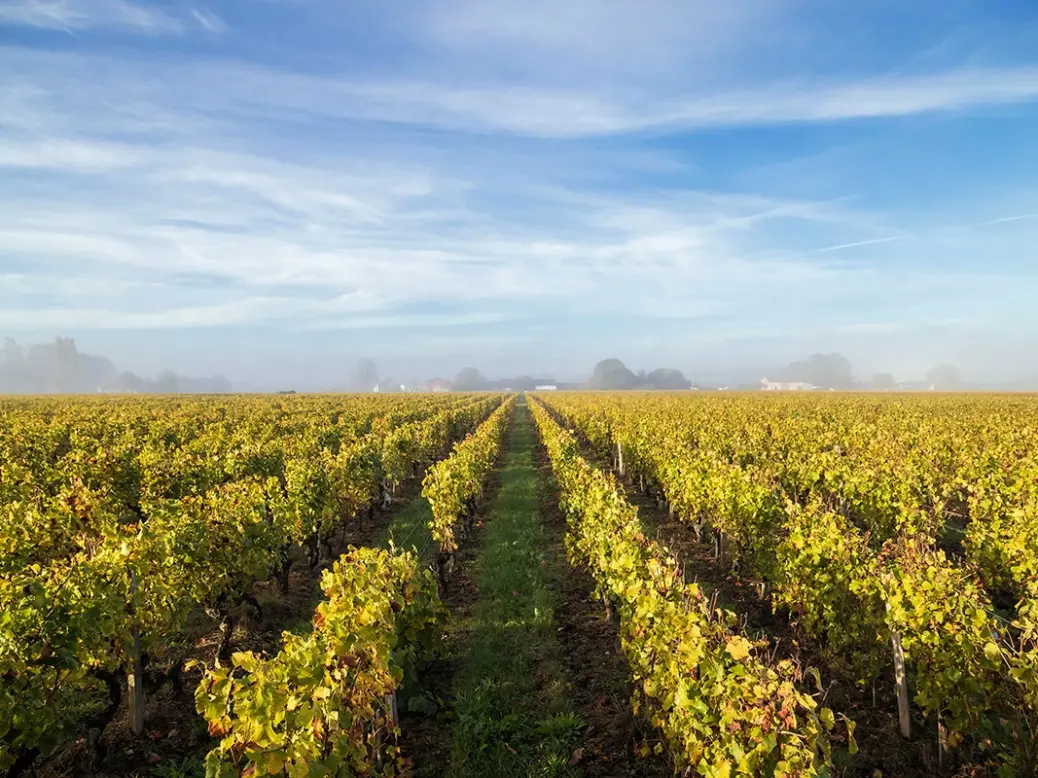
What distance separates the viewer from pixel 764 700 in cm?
442

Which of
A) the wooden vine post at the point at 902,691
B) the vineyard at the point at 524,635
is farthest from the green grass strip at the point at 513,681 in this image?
the wooden vine post at the point at 902,691

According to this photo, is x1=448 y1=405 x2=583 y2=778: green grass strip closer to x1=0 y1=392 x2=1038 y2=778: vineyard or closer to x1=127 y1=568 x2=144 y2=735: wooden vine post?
x1=0 y1=392 x2=1038 y2=778: vineyard

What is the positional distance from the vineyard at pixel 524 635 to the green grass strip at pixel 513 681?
0.04 m

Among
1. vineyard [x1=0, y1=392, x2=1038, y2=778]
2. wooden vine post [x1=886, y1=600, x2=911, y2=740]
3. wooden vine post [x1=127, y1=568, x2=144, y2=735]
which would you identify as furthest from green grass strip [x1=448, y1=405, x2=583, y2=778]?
wooden vine post [x1=127, y1=568, x2=144, y2=735]

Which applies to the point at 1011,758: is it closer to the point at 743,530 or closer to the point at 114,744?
the point at 743,530

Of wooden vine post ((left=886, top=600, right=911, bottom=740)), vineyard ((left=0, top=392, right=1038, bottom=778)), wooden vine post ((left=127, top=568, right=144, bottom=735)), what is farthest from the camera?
wooden vine post ((left=127, top=568, right=144, bottom=735))

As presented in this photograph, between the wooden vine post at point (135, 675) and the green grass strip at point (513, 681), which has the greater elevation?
the wooden vine post at point (135, 675)

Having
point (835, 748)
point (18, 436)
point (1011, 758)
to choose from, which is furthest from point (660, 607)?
point (18, 436)

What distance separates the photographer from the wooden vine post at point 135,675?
6.66 meters

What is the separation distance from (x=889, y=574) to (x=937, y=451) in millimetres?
12575

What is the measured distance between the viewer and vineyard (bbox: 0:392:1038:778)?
472cm

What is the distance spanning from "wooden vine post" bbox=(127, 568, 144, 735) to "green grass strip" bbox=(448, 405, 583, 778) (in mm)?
3734

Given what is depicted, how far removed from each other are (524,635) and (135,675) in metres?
5.30

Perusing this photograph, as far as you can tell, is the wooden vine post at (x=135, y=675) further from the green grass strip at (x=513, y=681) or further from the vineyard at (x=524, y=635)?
the green grass strip at (x=513, y=681)
